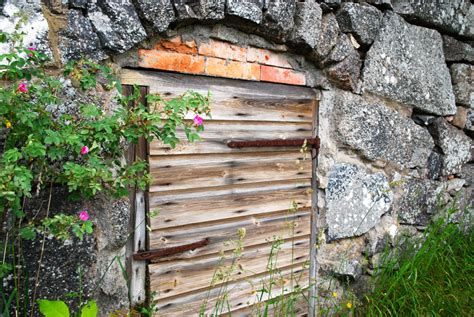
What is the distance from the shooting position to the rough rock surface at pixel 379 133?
2.50 metres

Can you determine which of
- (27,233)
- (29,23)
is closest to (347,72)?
(29,23)

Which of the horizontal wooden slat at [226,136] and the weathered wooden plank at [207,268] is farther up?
the horizontal wooden slat at [226,136]

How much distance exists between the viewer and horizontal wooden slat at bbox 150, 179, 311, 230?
6.29 feet

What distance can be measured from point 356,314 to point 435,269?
57cm

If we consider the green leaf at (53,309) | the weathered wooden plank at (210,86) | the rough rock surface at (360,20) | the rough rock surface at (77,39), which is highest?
the rough rock surface at (360,20)

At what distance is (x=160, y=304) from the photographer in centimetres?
194

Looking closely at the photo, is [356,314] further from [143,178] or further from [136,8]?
[136,8]

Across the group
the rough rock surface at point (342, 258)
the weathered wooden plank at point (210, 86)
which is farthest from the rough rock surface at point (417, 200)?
the weathered wooden plank at point (210, 86)

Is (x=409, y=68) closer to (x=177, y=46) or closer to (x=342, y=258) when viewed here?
(x=342, y=258)

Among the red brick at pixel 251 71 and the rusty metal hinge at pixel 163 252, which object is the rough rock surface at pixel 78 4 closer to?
the red brick at pixel 251 71

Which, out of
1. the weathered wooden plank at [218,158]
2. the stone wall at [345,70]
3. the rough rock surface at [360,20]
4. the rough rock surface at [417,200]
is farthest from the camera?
the rough rock surface at [417,200]

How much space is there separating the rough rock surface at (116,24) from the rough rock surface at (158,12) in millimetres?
35

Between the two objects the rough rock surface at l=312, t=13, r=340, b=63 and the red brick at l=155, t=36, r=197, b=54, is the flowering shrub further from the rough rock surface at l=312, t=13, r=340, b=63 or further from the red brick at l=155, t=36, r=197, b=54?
the rough rock surface at l=312, t=13, r=340, b=63

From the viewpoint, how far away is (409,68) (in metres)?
2.75
